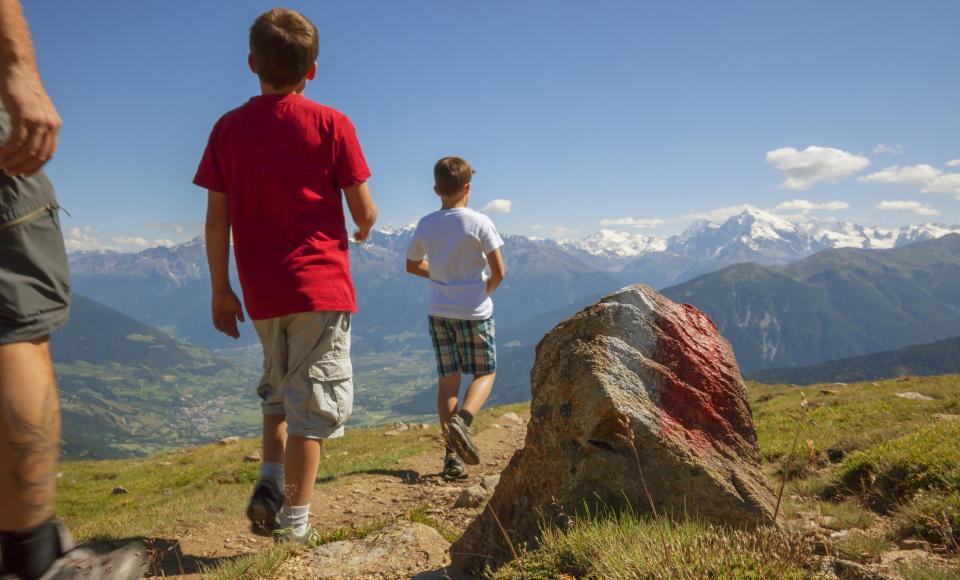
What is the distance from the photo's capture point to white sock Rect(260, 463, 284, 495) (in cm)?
460

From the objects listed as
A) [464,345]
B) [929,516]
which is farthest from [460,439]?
[929,516]

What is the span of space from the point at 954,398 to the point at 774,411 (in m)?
3.53

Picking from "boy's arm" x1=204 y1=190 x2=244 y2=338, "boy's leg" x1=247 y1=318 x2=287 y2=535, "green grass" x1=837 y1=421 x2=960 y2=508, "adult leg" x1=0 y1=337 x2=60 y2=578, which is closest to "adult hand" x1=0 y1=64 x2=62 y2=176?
"adult leg" x1=0 y1=337 x2=60 y2=578

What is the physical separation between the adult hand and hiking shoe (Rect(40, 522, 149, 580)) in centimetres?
167

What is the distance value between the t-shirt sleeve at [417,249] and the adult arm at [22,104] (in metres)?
5.59

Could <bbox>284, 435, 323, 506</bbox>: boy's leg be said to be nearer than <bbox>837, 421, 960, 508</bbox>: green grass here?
Yes

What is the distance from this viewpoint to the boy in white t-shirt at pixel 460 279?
771cm

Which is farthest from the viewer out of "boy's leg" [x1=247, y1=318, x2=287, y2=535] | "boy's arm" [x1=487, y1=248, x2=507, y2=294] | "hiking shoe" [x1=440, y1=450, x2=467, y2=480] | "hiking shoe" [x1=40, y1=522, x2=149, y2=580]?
"hiking shoe" [x1=440, y1=450, x2=467, y2=480]

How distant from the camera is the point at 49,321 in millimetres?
2650

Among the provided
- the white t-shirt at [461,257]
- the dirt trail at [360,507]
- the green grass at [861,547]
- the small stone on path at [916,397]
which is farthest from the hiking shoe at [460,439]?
the small stone on path at [916,397]

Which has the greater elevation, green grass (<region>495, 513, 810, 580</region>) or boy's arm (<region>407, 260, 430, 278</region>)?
boy's arm (<region>407, 260, 430, 278</region>)

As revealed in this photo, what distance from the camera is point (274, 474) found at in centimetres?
462

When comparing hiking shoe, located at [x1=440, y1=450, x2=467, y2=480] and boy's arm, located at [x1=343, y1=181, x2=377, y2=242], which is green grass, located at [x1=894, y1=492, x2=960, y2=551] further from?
hiking shoe, located at [x1=440, y1=450, x2=467, y2=480]

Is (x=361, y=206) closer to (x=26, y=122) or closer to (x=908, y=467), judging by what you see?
(x=26, y=122)
